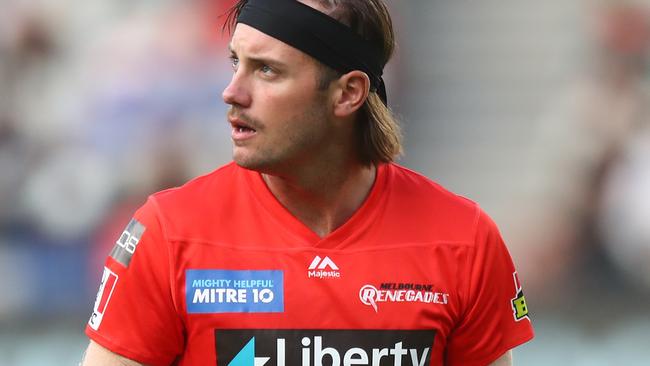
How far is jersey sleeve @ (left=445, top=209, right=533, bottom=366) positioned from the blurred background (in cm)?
340

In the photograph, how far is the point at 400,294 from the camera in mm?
3484

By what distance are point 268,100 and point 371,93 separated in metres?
0.40

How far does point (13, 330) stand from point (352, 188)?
3.71 m

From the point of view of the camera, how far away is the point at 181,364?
344 centimetres

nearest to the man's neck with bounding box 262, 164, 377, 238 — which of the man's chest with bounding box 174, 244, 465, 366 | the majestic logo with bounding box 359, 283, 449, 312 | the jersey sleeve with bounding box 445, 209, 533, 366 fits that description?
the man's chest with bounding box 174, 244, 465, 366

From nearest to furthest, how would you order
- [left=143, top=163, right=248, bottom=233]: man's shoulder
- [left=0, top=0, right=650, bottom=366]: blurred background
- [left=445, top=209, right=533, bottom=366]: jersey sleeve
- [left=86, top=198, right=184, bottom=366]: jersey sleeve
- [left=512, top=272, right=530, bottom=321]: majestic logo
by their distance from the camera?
[left=86, top=198, right=184, bottom=366]: jersey sleeve, [left=143, top=163, right=248, bottom=233]: man's shoulder, [left=445, top=209, right=533, bottom=366]: jersey sleeve, [left=512, top=272, right=530, bottom=321]: majestic logo, [left=0, top=0, right=650, bottom=366]: blurred background

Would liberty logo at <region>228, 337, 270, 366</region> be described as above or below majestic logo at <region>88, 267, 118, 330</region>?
below

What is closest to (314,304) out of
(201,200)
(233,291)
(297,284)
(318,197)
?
(297,284)

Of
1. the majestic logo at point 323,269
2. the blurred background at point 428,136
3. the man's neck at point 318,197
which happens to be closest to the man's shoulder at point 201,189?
the man's neck at point 318,197

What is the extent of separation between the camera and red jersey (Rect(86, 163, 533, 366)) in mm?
3359

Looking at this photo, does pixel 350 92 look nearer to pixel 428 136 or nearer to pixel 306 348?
pixel 306 348

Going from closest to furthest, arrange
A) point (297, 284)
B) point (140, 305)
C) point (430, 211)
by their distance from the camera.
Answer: point (140, 305) < point (297, 284) < point (430, 211)

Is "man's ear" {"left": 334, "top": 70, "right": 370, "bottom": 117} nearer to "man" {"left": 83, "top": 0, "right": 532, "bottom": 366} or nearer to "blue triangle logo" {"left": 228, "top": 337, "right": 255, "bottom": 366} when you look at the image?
"man" {"left": 83, "top": 0, "right": 532, "bottom": 366}

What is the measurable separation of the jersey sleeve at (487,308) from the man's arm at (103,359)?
914 mm
